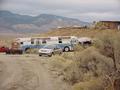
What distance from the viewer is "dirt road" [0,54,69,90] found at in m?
24.6

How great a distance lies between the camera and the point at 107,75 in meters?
19.1

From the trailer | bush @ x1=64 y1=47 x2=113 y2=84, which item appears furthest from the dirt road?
the trailer

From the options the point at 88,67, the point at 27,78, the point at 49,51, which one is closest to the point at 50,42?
the point at 49,51

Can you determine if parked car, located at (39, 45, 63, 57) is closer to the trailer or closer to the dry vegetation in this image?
the trailer

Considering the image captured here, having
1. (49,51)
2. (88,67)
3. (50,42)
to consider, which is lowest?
(88,67)

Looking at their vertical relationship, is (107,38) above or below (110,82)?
above

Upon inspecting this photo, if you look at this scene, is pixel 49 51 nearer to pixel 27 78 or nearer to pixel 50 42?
pixel 50 42

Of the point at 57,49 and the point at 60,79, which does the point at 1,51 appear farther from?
the point at 60,79

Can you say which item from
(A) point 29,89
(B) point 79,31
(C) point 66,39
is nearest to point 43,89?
(A) point 29,89

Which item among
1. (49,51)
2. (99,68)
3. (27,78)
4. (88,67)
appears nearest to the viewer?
(99,68)

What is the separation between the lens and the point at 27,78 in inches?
1081

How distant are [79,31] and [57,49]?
4093 cm

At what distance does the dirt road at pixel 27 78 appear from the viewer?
2458cm

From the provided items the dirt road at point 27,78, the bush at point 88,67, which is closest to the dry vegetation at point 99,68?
the bush at point 88,67
